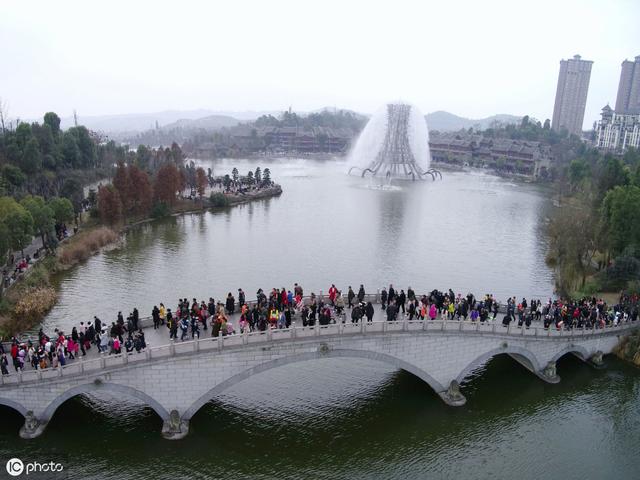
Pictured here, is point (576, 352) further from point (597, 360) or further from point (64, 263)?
point (64, 263)

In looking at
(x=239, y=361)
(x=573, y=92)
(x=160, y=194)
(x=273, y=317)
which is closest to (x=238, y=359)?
(x=239, y=361)

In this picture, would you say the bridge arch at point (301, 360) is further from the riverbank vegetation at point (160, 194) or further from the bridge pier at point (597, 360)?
the riverbank vegetation at point (160, 194)

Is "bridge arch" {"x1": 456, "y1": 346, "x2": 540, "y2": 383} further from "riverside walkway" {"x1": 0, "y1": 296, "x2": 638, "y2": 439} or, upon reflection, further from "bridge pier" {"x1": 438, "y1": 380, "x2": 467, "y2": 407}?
"bridge pier" {"x1": 438, "y1": 380, "x2": 467, "y2": 407}

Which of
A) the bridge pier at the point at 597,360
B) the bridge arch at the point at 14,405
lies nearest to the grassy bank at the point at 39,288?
the bridge arch at the point at 14,405

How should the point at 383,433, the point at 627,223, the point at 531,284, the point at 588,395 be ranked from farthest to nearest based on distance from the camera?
1. the point at 531,284
2. the point at 627,223
3. the point at 588,395
4. the point at 383,433

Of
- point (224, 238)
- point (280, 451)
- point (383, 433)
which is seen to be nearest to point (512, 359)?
point (383, 433)

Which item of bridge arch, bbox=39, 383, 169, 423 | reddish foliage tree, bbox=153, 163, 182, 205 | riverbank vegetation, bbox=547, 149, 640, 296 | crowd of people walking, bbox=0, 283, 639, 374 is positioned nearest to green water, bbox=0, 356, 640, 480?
bridge arch, bbox=39, 383, 169, 423

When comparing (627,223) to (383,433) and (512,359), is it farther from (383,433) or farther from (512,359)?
(383,433)

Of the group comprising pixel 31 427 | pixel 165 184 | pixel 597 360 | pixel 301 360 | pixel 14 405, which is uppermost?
pixel 165 184
